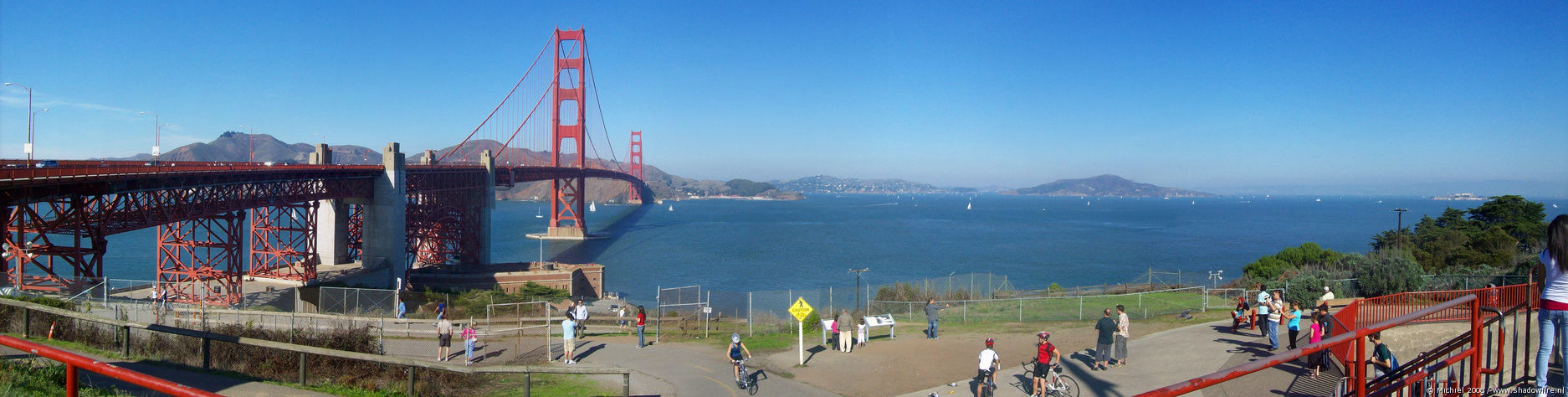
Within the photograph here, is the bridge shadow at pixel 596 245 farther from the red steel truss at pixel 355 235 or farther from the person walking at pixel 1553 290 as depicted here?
the person walking at pixel 1553 290

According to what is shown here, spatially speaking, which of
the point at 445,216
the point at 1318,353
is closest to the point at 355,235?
the point at 445,216

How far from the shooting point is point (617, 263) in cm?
5719

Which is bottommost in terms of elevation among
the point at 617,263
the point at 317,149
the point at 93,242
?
the point at 617,263

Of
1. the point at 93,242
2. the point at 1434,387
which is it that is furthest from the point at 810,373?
the point at 93,242

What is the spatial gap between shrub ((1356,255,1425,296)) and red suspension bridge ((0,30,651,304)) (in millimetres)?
27843

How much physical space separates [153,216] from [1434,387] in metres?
29.5

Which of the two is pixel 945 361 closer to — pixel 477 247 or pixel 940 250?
pixel 477 247

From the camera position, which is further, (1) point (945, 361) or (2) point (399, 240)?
(2) point (399, 240)

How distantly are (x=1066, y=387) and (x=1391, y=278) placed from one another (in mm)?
16842

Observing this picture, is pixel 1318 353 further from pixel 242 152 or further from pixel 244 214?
pixel 242 152

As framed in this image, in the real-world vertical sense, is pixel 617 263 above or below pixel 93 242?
below

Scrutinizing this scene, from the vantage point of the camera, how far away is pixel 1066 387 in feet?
33.5

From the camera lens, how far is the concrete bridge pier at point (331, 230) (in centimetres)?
3581

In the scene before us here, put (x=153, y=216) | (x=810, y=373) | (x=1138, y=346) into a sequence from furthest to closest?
(x=153, y=216) < (x=1138, y=346) < (x=810, y=373)
